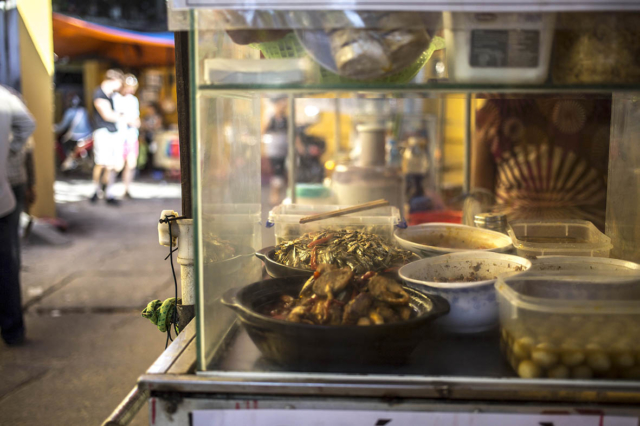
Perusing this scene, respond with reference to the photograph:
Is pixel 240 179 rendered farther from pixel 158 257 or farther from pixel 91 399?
pixel 158 257

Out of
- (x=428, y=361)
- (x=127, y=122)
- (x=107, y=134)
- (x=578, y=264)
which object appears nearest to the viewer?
(x=428, y=361)

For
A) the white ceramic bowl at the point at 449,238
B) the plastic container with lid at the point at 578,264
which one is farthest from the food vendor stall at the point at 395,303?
the white ceramic bowl at the point at 449,238

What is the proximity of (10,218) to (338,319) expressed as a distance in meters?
3.32

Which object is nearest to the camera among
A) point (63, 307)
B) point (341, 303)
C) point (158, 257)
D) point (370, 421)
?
point (370, 421)

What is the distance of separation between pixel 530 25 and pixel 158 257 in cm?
581

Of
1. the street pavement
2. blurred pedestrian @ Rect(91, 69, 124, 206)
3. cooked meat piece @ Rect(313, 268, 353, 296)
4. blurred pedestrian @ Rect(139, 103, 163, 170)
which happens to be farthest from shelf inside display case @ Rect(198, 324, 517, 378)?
blurred pedestrian @ Rect(139, 103, 163, 170)

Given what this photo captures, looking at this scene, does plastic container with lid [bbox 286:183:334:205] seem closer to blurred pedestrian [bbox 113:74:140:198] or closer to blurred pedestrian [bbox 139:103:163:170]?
blurred pedestrian [bbox 113:74:140:198]

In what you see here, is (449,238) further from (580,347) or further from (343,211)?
(580,347)

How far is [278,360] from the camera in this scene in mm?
1247

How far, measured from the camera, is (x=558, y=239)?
1.96 meters

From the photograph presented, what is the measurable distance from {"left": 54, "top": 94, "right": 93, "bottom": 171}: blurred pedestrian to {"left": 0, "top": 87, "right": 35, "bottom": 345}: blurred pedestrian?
984 cm

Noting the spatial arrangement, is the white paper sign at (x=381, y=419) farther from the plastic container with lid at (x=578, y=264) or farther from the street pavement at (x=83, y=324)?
the street pavement at (x=83, y=324)

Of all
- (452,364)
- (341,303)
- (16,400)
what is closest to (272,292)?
(341,303)

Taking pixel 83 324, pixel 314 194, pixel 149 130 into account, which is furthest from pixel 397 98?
pixel 149 130
